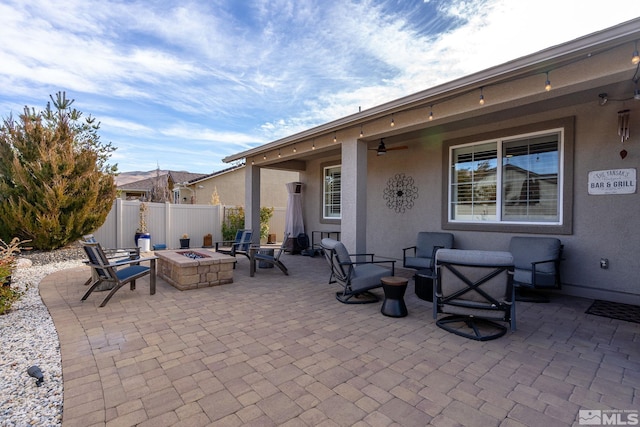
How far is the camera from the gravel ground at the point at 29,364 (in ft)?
6.55

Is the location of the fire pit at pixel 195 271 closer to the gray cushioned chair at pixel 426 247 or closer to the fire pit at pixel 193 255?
the fire pit at pixel 193 255

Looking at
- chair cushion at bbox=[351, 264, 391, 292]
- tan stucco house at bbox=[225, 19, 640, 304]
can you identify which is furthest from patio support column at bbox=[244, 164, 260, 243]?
chair cushion at bbox=[351, 264, 391, 292]

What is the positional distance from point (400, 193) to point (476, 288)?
4461 mm

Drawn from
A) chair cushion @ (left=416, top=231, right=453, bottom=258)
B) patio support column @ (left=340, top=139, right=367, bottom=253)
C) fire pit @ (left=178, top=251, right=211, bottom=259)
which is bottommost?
fire pit @ (left=178, top=251, right=211, bottom=259)

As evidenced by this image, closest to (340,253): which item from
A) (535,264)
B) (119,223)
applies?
(535,264)

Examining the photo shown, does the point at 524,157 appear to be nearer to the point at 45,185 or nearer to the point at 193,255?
the point at 193,255

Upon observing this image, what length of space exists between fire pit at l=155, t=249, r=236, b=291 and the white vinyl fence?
5293 mm

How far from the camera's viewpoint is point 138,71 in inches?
352

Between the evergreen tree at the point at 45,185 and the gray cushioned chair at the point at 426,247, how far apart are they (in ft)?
28.4

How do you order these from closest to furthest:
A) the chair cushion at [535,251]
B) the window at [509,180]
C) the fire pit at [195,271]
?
1. the chair cushion at [535,251]
2. the fire pit at [195,271]
3. the window at [509,180]

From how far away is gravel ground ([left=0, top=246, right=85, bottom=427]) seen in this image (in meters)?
2.00

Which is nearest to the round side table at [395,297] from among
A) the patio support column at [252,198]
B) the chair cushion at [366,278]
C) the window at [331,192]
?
the chair cushion at [366,278]

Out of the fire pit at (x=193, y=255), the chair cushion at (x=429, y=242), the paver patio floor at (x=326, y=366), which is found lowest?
the paver patio floor at (x=326, y=366)

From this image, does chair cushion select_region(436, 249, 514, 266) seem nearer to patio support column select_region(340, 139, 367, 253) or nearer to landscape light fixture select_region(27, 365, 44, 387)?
patio support column select_region(340, 139, 367, 253)
